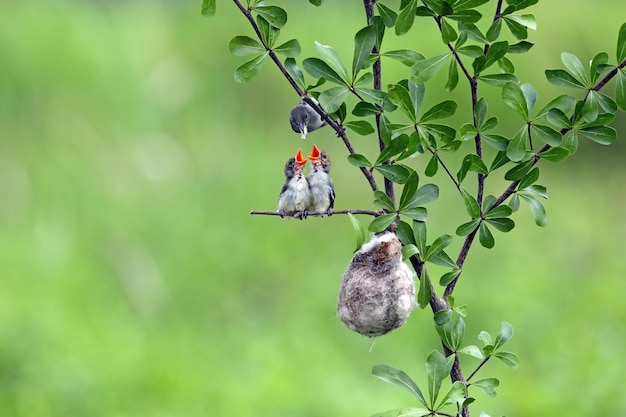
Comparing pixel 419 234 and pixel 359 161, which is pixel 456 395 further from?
pixel 359 161

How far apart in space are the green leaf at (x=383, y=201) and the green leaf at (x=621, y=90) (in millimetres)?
387

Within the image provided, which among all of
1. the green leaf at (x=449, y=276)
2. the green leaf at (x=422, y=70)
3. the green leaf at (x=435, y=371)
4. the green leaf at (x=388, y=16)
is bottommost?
the green leaf at (x=435, y=371)

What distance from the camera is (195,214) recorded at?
18.0 ft

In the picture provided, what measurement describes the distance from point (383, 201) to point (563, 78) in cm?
36

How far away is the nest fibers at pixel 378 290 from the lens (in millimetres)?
1647

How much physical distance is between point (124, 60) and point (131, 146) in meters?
0.58

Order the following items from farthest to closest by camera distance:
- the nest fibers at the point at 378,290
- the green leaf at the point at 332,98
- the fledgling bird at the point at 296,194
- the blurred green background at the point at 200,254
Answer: the blurred green background at the point at 200,254 < the fledgling bird at the point at 296,194 < the nest fibers at the point at 378,290 < the green leaf at the point at 332,98

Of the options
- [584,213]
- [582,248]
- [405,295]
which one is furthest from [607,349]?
[405,295]

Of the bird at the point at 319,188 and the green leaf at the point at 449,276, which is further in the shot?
the bird at the point at 319,188

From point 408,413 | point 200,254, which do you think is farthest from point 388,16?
point 200,254

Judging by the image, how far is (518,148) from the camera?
1.42m

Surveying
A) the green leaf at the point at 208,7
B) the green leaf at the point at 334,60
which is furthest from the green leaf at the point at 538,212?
the green leaf at the point at 208,7

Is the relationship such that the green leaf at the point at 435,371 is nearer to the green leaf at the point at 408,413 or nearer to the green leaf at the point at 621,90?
the green leaf at the point at 408,413

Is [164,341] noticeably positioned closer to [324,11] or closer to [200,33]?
[200,33]
